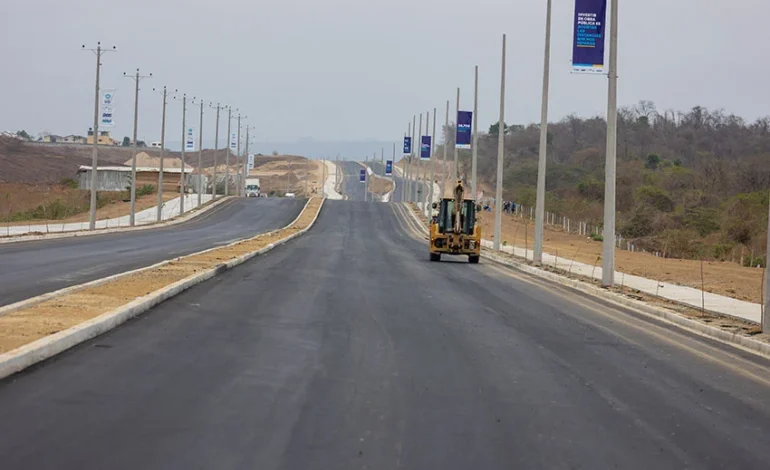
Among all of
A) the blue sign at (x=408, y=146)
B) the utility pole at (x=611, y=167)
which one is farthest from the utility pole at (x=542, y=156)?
the blue sign at (x=408, y=146)

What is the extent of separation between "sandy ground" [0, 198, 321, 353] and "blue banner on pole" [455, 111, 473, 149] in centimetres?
3040

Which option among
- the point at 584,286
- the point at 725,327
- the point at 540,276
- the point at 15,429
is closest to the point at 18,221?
the point at 540,276

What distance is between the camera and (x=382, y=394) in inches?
408

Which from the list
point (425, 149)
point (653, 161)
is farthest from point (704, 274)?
point (653, 161)

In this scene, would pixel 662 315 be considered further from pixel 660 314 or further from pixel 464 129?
pixel 464 129

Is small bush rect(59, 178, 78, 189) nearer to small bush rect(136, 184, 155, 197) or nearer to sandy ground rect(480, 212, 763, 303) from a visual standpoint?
small bush rect(136, 184, 155, 197)

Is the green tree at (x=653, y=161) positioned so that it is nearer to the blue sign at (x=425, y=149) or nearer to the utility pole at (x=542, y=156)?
the blue sign at (x=425, y=149)

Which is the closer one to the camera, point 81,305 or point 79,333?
point 79,333

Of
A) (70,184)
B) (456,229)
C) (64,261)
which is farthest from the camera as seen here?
(70,184)

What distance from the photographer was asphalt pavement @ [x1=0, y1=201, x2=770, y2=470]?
25.9 feet

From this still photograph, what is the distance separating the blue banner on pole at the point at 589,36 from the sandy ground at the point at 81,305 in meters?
11.5

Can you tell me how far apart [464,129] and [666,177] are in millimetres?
47424

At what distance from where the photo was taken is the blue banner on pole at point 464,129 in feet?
187

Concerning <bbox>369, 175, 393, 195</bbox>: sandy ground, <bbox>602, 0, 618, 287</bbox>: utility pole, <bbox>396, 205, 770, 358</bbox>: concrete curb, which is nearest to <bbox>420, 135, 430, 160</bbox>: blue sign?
<bbox>396, 205, 770, 358</bbox>: concrete curb
